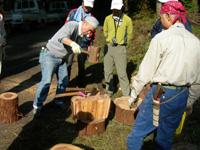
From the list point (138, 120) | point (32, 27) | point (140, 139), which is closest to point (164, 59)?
point (138, 120)

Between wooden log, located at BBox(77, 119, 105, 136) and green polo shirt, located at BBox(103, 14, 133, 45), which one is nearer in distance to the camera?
wooden log, located at BBox(77, 119, 105, 136)

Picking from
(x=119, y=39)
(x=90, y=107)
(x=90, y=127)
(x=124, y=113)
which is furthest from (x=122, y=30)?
(x=90, y=127)

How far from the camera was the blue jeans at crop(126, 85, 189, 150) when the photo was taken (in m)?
2.50

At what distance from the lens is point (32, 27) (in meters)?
16.1

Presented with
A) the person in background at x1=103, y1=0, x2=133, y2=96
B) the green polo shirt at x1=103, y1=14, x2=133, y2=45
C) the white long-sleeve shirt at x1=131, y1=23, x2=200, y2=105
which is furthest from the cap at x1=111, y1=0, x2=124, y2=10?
the white long-sleeve shirt at x1=131, y1=23, x2=200, y2=105

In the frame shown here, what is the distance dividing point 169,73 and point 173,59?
0.50ft

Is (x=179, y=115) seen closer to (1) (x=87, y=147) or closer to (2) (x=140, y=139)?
(2) (x=140, y=139)

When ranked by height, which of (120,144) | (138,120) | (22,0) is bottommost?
(120,144)

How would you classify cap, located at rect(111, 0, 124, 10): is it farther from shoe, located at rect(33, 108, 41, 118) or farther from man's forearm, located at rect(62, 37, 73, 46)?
shoe, located at rect(33, 108, 41, 118)

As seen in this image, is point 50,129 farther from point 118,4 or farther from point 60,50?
point 118,4

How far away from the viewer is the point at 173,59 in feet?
7.66

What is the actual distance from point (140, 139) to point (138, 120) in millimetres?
233

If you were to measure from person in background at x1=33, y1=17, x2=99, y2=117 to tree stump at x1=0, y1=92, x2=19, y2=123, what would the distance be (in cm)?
38

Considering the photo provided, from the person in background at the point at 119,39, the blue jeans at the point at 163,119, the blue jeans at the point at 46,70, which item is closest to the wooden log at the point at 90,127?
the blue jeans at the point at 46,70
